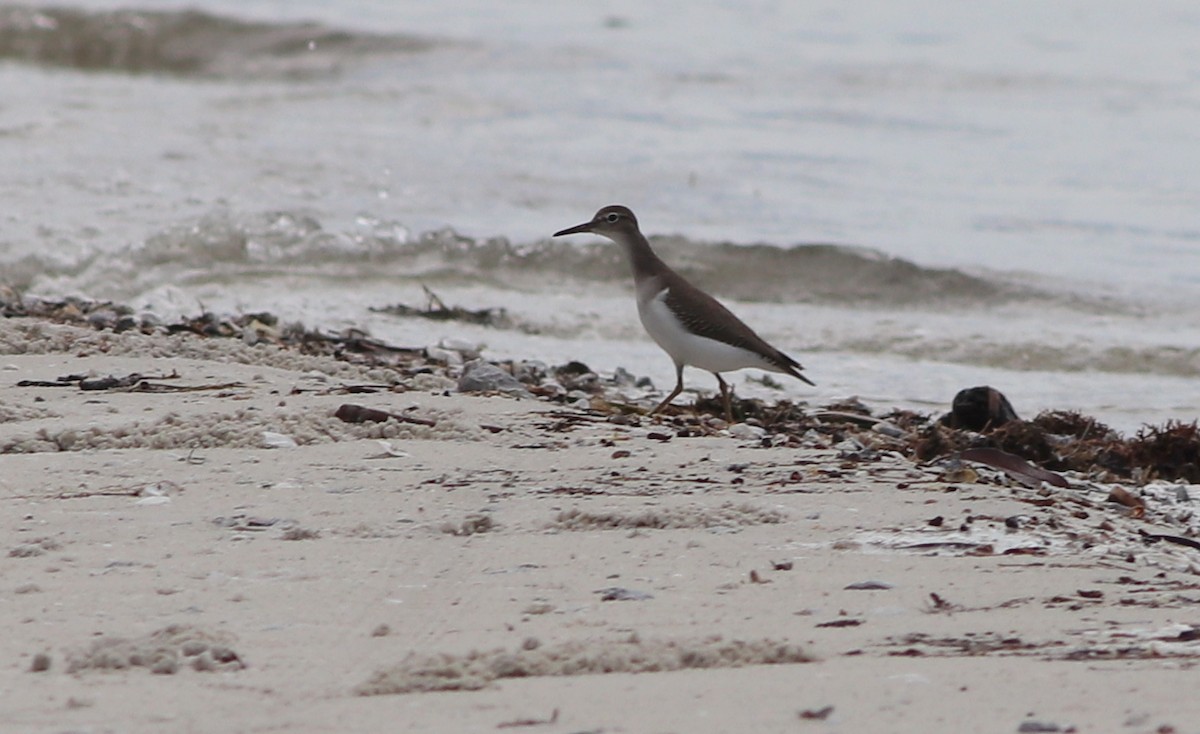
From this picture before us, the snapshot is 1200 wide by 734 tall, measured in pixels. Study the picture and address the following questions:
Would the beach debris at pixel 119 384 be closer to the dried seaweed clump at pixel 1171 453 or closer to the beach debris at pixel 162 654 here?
the beach debris at pixel 162 654

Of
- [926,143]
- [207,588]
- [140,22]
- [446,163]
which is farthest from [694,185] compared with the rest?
→ [140,22]

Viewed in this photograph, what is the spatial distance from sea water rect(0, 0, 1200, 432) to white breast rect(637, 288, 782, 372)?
98 cm

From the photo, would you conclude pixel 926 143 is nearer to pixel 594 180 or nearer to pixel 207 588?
pixel 594 180

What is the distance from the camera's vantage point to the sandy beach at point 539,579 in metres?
2.95

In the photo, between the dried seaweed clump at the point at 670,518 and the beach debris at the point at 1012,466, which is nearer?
the dried seaweed clump at the point at 670,518

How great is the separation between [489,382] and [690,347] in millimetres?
906

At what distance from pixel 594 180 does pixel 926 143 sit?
3.59m

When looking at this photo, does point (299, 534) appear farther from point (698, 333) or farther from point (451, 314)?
point (451, 314)

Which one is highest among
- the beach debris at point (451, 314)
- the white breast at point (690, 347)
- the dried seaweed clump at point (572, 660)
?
the white breast at point (690, 347)

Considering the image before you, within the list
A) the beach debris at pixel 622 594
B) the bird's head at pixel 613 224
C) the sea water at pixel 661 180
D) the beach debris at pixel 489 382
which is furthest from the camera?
the sea water at pixel 661 180

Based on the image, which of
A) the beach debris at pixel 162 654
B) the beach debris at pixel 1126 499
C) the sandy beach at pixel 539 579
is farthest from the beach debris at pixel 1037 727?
the beach debris at pixel 1126 499

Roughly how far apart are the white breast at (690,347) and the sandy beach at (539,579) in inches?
36.2

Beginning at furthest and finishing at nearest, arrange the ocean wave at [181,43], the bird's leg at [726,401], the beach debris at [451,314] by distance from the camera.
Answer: the ocean wave at [181,43], the beach debris at [451,314], the bird's leg at [726,401]

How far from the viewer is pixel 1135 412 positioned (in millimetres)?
7621
